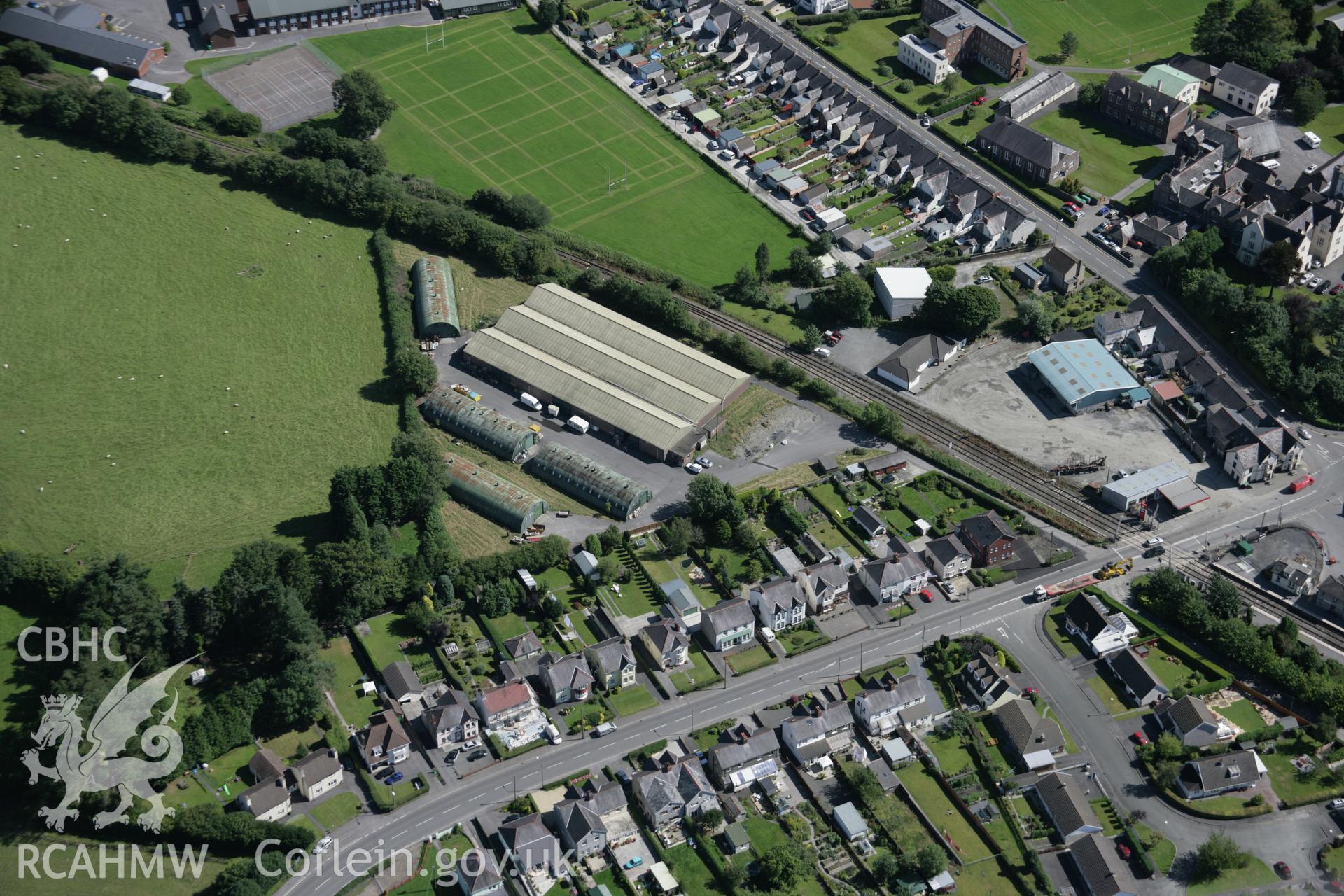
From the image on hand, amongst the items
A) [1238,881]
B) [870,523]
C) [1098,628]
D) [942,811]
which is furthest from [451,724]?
[1238,881]

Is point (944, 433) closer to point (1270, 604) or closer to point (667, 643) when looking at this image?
point (1270, 604)

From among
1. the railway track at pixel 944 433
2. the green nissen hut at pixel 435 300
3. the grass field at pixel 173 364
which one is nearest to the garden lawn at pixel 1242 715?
the railway track at pixel 944 433

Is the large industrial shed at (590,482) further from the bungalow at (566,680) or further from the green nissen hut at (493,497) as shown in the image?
the bungalow at (566,680)

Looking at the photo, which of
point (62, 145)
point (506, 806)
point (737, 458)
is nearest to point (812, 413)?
point (737, 458)

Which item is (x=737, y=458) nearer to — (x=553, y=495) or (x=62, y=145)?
(x=553, y=495)

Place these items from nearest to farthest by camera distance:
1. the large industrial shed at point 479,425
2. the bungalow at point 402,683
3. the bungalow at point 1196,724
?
1. the bungalow at point 1196,724
2. the bungalow at point 402,683
3. the large industrial shed at point 479,425

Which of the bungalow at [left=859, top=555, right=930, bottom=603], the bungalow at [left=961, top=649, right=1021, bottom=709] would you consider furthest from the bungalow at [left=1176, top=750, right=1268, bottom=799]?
the bungalow at [left=859, top=555, right=930, bottom=603]
